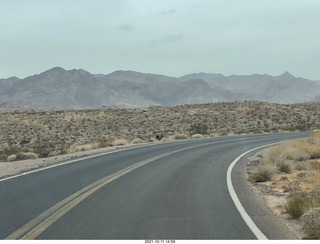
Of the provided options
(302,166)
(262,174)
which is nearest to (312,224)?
(262,174)

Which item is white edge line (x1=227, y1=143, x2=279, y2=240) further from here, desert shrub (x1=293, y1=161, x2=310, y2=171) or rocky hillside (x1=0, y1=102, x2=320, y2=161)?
rocky hillside (x1=0, y1=102, x2=320, y2=161)

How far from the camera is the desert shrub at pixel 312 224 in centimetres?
642

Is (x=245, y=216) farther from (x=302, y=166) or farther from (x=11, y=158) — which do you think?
(x=11, y=158)

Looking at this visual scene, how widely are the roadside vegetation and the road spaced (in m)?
0.48

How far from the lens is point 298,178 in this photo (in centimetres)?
1152

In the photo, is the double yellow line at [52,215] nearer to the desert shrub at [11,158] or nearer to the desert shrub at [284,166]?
the desert shrub at [284,166]

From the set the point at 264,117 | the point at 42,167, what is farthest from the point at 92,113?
the point at 42,167

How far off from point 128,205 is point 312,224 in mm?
3983

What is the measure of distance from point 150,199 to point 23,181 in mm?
5318

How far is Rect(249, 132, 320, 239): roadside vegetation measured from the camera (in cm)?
687

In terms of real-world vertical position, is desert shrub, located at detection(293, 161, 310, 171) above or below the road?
below

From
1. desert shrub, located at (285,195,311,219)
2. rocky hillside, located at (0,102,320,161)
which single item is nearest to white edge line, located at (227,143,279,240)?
desert shrub, located at (285,195,311,219)
